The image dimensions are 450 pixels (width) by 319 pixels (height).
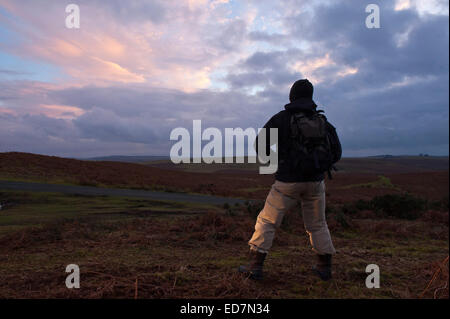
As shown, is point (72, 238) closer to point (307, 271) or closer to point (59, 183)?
point (307, 271)

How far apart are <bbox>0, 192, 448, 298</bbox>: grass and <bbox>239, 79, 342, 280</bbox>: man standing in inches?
17.6

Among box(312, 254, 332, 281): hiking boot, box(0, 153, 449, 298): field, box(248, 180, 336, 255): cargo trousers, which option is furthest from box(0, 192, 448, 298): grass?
box(248, 180, 336, 255): cargo trousers

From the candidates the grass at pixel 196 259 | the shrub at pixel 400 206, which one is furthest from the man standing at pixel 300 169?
the shrub at pixel 400 206

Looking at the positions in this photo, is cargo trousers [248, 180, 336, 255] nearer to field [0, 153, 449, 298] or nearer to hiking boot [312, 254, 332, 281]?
hiking boot [312, 254, 332, 281]

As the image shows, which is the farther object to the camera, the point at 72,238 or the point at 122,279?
the point at 72,238

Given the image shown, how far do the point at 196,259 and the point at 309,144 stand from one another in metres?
2.49

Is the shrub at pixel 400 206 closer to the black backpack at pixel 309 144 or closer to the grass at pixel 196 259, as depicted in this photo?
the grass at pixel 196 259

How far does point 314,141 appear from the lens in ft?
10.6

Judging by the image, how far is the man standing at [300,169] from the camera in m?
3.22

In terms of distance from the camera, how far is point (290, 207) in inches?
131

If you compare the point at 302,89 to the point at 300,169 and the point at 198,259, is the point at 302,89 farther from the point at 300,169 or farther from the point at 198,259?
the point at 198,259

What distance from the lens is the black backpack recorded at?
317 centimetres
